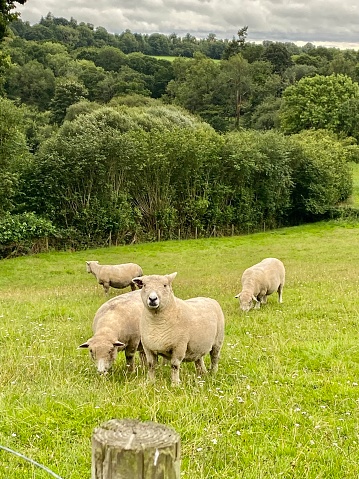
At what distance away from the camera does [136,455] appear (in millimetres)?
2805

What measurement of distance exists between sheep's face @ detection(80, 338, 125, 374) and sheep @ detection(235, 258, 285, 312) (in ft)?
24.0

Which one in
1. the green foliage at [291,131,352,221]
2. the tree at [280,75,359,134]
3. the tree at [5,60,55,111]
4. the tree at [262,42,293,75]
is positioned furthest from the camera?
the tree at [262,42,293,75]

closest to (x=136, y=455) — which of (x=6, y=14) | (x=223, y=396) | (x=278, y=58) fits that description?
(x=223, y=396)

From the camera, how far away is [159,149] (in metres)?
42.7

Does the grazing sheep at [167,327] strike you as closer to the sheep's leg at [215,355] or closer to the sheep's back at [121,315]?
the sheep's leg at [215,355]

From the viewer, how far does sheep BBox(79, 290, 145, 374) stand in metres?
8.86

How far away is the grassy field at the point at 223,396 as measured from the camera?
570cm

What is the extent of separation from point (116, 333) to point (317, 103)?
76.4m

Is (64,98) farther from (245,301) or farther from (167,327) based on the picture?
(167,327)

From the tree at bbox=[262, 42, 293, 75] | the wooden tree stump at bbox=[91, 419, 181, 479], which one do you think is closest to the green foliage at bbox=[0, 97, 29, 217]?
the wooden tree stump at bbox=[91, 419, 181, 479]

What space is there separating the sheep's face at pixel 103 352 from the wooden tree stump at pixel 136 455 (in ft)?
19.3

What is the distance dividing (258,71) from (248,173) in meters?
76.0

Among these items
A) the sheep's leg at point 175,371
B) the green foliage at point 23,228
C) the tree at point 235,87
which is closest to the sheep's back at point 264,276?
the sheep's leg at point 175,371

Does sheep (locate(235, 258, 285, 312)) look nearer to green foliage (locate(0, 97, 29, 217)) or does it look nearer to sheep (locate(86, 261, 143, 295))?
sheep (locate(86, 261, 143, 295))
